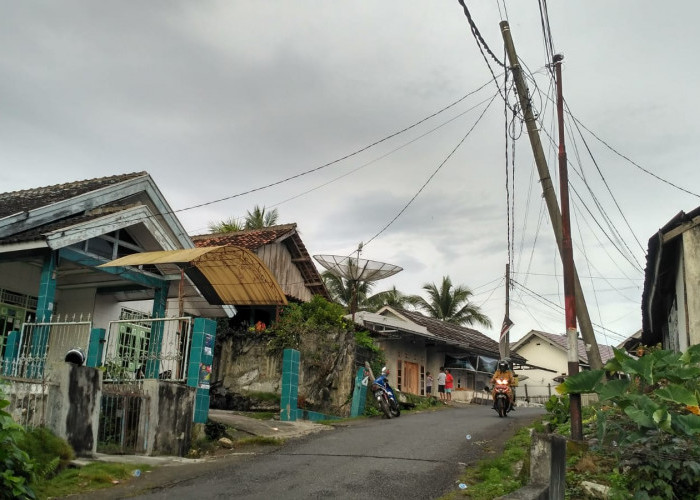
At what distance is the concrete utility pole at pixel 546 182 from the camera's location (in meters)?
12.2

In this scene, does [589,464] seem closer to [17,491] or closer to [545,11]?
[17,491]

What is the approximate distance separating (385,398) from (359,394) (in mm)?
797

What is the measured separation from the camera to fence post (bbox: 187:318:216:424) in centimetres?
1065

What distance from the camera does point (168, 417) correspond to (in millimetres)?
9766

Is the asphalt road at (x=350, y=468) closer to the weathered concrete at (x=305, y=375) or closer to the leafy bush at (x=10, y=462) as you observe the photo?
the leafy bush at (x=10, y=462)

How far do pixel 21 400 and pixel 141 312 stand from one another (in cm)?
886

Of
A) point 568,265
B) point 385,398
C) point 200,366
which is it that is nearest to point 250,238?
point 385,398

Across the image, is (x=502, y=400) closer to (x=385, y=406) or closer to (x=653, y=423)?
(x=385, y=406)

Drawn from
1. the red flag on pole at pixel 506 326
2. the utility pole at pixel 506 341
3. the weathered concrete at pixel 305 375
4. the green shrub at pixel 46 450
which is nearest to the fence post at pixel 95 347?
the green shrub at pixel 46 450

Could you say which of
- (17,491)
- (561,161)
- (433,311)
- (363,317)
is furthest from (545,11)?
(433,311)

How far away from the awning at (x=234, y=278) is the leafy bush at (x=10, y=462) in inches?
250

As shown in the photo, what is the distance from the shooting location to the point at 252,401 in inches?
653

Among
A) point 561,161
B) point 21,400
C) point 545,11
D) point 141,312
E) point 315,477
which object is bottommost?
point 315,477

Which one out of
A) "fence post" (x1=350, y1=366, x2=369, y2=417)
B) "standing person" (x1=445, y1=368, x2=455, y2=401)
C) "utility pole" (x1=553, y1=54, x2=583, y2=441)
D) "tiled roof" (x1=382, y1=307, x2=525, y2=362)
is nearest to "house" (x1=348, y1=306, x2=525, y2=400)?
"tiled roof" (x1=382, y1=307, x2=525, y2=362)
